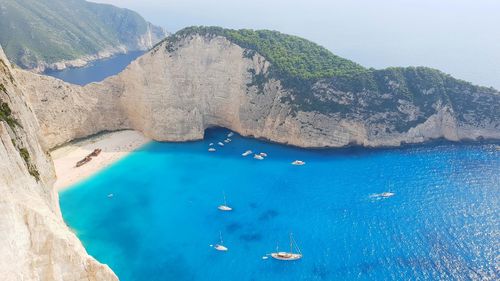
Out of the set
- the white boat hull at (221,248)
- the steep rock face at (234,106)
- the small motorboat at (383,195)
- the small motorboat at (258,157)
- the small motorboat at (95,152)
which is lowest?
the white boat hull at (221,248)

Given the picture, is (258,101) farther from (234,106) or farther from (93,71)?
(93,71)

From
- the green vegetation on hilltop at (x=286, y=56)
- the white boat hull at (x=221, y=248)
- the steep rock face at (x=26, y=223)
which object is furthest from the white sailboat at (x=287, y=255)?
the green vegetation on hilltop at (x=286, y=56)

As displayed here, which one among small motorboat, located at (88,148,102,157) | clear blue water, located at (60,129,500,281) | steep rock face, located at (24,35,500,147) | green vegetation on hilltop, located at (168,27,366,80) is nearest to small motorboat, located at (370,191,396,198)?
clear blue water, located at (60,129,500,281)

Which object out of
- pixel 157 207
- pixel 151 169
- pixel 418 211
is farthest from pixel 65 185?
pixel 418 211

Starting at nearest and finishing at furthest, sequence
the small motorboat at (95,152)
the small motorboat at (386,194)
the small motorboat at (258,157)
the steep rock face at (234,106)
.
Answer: the small motorboat at (386,194) < the small motorboat at (258,157) < the small motorboat at (95,152) < the steep rock face at (234,106)

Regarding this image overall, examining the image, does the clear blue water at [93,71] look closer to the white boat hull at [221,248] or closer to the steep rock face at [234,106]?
the steep rock face at [234,106]

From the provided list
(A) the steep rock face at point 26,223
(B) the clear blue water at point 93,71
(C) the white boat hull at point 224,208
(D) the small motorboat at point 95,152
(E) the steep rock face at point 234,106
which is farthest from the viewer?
(B) the clear blue water at point 93,71

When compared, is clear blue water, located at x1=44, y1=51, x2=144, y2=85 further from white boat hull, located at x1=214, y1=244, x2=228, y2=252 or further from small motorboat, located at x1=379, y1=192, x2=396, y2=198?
small motorboat, located at x1=379, y1=192, x2=396, y2=198
